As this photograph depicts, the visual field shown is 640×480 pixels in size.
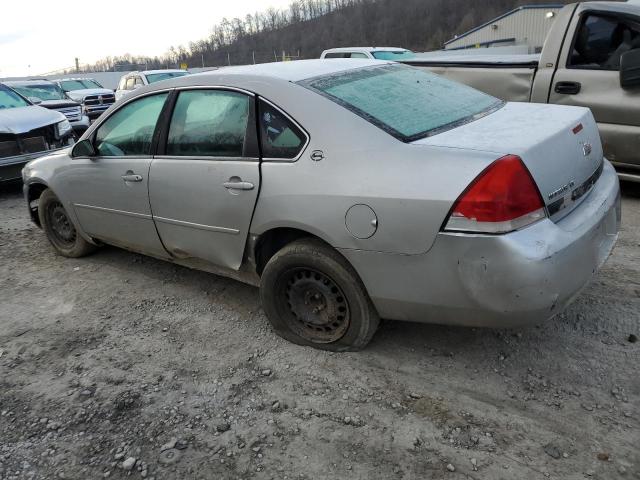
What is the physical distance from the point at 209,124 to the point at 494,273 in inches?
76.8

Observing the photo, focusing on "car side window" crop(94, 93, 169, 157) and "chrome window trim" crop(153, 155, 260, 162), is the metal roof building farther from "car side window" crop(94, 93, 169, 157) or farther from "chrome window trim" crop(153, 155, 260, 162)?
"chrome window trim" crop(153, 155, 260, 162)

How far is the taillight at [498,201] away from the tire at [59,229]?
3555 millimetres

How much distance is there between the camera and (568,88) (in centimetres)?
518

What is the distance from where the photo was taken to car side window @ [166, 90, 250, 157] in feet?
10.1

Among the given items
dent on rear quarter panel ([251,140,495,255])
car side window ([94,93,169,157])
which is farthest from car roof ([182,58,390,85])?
dent on rear quarter panel ([251,140,495,255])

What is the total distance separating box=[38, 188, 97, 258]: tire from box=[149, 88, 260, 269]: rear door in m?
1.49

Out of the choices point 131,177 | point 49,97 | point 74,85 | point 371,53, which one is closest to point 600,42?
point 131,177

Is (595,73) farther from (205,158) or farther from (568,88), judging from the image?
(205,158)

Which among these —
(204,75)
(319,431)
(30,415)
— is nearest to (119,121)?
(204,75)

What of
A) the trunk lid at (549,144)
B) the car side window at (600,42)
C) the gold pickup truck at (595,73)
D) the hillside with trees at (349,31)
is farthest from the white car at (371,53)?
the hillside with trees at (349,31)

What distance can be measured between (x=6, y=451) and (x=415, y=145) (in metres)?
2.37

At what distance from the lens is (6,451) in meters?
2.43

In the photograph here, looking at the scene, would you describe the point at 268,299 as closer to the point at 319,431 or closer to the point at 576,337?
the point at 319,431

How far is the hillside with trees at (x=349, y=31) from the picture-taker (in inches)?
3123
